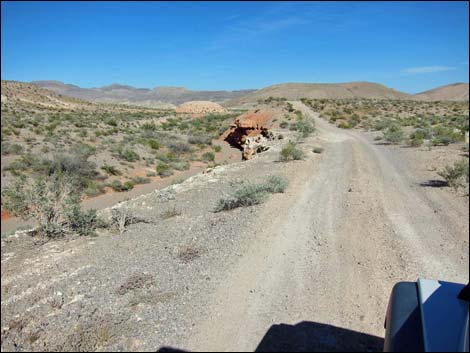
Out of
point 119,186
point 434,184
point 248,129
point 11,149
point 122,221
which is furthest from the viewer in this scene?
point 248,129

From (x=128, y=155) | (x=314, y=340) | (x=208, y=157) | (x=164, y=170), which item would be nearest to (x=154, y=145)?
(x=128, y=155)

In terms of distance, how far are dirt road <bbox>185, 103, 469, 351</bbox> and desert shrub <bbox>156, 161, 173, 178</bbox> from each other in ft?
43.9

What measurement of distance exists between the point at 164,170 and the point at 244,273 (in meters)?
17.2

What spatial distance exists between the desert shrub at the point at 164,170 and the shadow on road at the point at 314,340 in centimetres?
1805

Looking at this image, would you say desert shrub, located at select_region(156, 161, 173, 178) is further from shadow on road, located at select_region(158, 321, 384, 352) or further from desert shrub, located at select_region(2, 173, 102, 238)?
shadow on road, located at select_region(158, 321, 384, 352)

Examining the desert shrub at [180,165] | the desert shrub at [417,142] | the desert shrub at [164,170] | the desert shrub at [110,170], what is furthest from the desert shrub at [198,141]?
the desert shrub at [417,142]

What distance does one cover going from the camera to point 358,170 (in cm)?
1172

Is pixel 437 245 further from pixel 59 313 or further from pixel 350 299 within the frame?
pixel 59 313

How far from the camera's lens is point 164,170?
21.8 meters

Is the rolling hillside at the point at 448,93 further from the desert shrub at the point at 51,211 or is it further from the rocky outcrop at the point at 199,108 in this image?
the desert shrub at the point at 51,211

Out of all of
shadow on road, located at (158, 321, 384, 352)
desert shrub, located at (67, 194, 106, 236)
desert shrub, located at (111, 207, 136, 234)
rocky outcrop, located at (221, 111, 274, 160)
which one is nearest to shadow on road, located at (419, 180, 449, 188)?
shadow on road, located at (158, 321, 384, 352)

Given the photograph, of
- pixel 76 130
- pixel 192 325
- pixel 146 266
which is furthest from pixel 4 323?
pixel 76 130

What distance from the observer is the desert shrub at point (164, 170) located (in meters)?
21.3

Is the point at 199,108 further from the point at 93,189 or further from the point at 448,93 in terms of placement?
the point at 448,93
